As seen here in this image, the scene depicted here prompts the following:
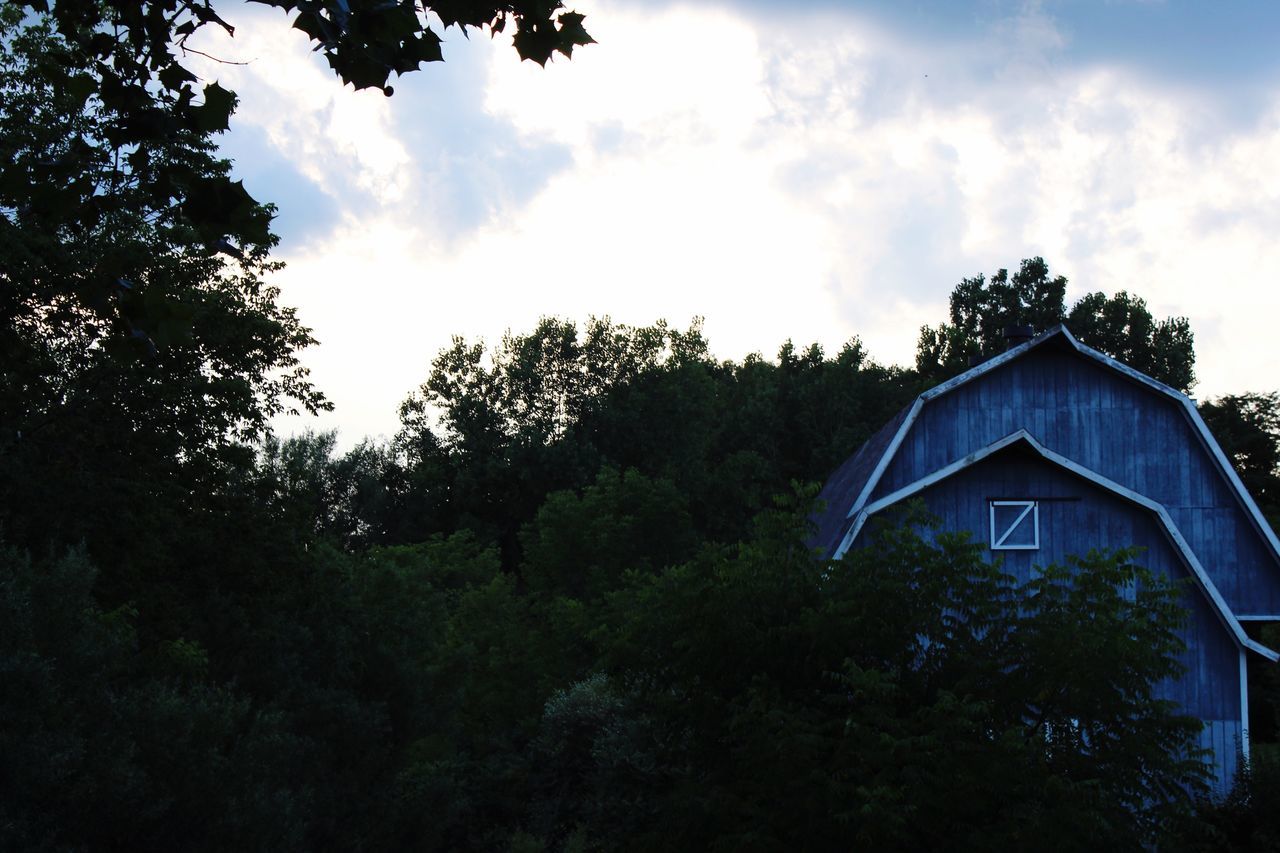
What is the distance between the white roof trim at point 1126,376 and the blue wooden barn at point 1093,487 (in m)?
0.04

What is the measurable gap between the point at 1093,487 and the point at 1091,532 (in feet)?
2.73

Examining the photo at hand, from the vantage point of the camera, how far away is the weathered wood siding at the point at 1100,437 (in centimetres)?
2431

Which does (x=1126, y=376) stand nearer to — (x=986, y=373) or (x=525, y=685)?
(x=986, y=373)

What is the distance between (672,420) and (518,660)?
21.3 m

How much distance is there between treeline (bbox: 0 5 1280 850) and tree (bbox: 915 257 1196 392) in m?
32.8

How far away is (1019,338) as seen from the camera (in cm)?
2745

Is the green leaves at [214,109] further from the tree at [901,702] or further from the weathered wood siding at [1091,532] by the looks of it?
the weathered wood siding at [1091,532]

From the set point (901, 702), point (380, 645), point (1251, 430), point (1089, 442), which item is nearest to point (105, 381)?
point (380, 645)

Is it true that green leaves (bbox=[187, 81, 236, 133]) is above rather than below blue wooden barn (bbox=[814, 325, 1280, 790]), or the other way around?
below

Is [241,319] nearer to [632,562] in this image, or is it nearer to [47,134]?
[47,134]

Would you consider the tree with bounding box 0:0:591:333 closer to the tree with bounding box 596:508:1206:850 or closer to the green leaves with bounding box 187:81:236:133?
the green leaves with bounding box 187:81:236:133

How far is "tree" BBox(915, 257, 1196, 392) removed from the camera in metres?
69.1

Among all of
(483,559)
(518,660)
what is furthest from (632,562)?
(483,559)

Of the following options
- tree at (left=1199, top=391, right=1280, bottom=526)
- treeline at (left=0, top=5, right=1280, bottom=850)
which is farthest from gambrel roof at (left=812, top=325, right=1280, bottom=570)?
tree at (left=1199, top=391, right=1280, bottom=526)
